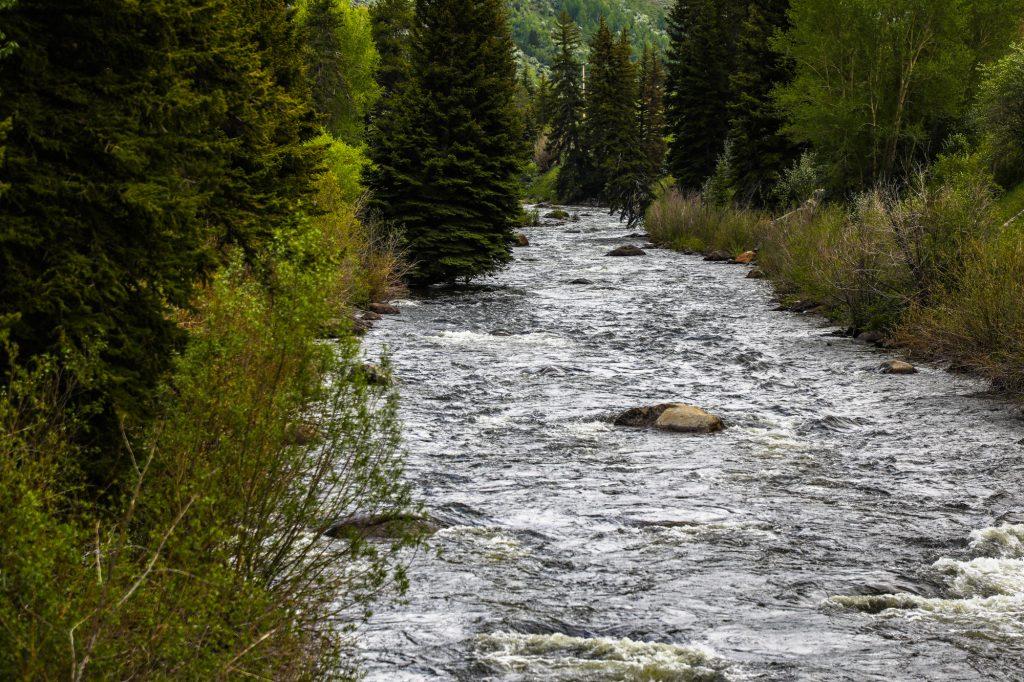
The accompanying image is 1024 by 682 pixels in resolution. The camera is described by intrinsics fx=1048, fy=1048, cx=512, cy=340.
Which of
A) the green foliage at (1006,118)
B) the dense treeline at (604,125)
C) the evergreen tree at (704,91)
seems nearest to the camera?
the green foliage at (1006,118)

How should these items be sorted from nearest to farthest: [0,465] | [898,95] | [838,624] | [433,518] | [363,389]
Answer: [0,465]
[363,389]
[838,624]
[433,518]
[898,95]

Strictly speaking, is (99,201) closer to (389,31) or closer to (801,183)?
(801,183)

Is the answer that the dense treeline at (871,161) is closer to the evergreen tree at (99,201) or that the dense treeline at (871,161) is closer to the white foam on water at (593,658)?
the white foam on water at (593,658)

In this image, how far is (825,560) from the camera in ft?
29.8

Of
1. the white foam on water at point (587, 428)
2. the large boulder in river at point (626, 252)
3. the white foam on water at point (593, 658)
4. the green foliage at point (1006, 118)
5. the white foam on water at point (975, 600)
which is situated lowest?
the white foam on water at point (587, 428)

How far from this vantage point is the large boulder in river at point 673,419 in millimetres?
13797

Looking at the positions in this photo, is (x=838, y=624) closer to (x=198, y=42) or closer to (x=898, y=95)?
(x=198, y=42)

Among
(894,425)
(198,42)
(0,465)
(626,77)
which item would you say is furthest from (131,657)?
(626,77)

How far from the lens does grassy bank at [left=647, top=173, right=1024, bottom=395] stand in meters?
15.6

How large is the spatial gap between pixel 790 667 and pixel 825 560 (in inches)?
87.5

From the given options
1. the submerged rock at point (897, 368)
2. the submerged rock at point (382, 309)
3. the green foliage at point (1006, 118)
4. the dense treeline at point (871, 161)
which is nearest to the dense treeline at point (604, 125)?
the dense treeline at point (871, 161)

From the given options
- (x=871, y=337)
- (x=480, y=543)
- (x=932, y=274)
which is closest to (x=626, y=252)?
(x=871, y=337)

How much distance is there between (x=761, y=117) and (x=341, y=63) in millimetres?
27124

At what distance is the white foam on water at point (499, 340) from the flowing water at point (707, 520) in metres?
0.36
